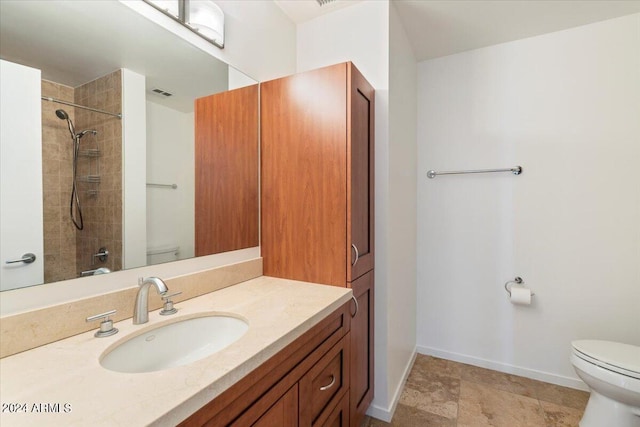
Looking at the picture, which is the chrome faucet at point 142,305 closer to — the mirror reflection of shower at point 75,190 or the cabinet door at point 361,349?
the mirror reflection of shower at point 75,190

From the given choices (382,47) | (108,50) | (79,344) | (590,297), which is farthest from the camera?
(590,297)

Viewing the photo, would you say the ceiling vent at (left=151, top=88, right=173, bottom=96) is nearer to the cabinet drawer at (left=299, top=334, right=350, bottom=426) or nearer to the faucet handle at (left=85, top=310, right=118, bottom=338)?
the faucet handle at (left=85, top=310, right=118, bottom=338)

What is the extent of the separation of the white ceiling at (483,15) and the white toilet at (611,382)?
2017 mm

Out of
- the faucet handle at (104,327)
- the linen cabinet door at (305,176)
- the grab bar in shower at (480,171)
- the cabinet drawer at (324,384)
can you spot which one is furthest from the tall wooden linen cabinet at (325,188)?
the grab bar in shower at (480,171)

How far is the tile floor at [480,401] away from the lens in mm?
1731

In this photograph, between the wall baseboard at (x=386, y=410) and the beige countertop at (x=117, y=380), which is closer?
the beige countertop at (x=117, y=380)

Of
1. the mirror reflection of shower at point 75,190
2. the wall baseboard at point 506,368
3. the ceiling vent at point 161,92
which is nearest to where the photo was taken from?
the mirror reflection of shower at point 75,190

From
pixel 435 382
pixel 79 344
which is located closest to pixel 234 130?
pixel 79 344

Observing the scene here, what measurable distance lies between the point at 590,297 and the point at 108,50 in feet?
9.83

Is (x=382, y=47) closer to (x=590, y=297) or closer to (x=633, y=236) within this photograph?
(x=633, y=236)

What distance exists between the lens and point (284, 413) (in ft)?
2.91

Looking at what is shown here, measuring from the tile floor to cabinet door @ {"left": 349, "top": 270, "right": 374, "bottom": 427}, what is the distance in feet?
0.94

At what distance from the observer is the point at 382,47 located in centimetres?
173

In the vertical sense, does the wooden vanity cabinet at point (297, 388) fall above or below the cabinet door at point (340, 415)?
above
